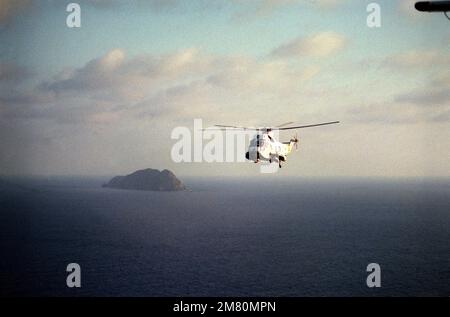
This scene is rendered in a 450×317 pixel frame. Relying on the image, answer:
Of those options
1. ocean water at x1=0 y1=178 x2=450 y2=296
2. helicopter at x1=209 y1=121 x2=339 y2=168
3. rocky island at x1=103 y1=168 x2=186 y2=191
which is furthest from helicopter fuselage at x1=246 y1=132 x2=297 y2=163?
rocky island at x1=103 y1=168 x2=186 y2=191

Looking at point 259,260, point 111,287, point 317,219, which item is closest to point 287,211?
point 317,219

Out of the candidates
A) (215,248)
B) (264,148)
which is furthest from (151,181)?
(264,148)

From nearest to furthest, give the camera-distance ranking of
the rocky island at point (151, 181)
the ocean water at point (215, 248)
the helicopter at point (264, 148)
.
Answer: the helicopter at point (264, 148) → the ocean water at point (215, 248) → the rocky island at point (151, 181)

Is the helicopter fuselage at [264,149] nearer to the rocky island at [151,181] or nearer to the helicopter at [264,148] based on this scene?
the helicopter at [264,148]

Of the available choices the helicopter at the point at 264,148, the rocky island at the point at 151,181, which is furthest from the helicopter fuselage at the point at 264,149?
the rocky island at the point at 151,181

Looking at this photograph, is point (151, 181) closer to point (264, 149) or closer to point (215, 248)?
point (215, 248)
